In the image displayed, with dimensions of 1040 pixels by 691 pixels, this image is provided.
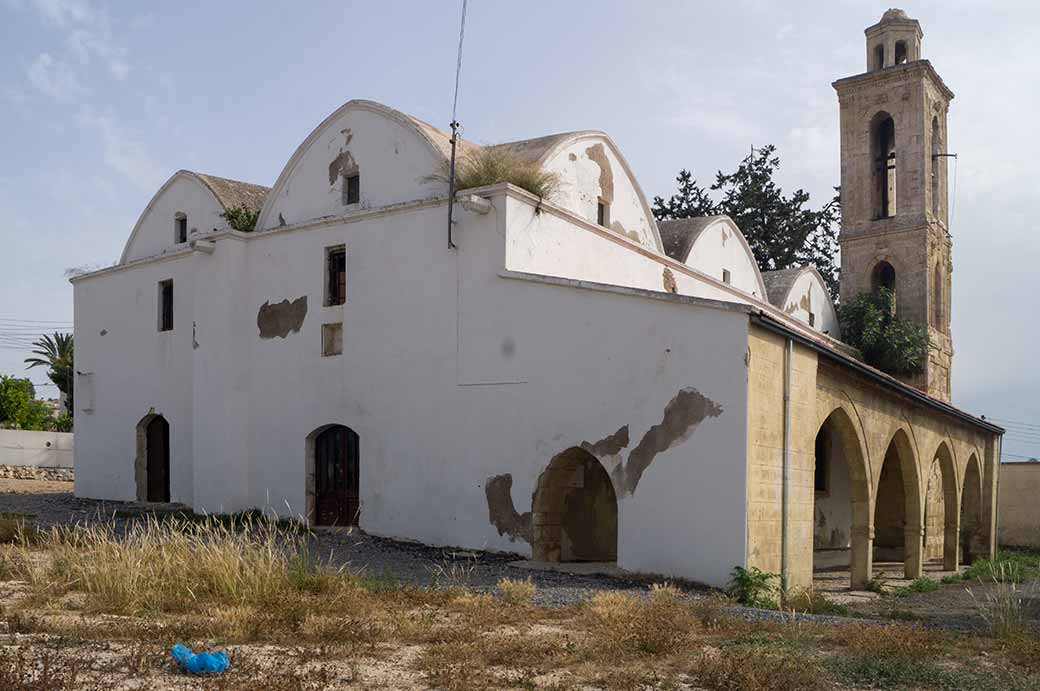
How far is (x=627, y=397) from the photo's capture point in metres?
12.7

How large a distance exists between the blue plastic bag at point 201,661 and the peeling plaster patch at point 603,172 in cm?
1220

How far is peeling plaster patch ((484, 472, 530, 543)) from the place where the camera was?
13633 millimetres

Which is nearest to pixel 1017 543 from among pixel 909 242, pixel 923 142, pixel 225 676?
pixel 909 242

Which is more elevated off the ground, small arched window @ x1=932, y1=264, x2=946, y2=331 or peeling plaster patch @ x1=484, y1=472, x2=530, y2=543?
small arched window @ x1=932, y1=264, x2=946, y2=331

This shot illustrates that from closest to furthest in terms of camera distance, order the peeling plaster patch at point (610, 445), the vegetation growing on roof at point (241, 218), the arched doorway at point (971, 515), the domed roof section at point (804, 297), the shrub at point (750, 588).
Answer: the shrub at point (750, 588), the peeling plaster patch at point (610, 445), the vegetation growing on roof at point (241, 218), the arched doorway at point (971, 515), the domed roof section at point (804, 297)

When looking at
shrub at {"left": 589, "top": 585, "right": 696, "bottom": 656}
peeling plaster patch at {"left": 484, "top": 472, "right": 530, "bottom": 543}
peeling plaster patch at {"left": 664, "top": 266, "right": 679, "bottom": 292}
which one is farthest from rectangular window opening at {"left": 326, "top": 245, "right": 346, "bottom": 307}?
shrub at {"left": 589, "top": 585, "right": 696, "bottom": 656}

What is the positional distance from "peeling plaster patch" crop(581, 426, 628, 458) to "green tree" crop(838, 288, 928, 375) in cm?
1431

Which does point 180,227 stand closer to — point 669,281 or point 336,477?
point 336,477

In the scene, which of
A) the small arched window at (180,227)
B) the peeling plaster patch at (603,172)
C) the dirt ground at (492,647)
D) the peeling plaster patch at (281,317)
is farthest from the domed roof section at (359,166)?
the dirt ground at (492,647)

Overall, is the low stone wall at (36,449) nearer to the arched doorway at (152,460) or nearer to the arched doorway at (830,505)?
the arched doorway at (152,460)

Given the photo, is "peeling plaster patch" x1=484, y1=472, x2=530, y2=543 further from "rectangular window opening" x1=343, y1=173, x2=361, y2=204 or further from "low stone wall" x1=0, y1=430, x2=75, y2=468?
"low stone wall" x1=0, y1=430, x2=75, y2=468

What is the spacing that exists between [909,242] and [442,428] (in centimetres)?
1544

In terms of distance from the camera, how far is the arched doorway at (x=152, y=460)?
1944 centimetres

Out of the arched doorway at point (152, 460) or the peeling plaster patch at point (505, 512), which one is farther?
the arched doorway at point (152, 460)
